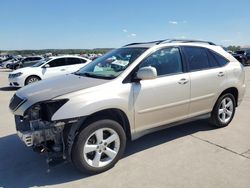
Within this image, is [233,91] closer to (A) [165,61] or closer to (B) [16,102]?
(A) [165,61]

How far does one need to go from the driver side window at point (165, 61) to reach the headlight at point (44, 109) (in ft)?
4.71

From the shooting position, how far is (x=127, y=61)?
4145 mm

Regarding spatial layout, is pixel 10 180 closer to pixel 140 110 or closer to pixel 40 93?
pixel 40 93

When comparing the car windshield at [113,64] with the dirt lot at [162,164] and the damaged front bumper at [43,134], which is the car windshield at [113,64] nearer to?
the damaged front bumper at [43,134]

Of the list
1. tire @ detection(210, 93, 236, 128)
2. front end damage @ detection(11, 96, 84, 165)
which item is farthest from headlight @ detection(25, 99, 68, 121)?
tire @ detection(210, 93, 236, 128)

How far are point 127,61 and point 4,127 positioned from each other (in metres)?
3.49

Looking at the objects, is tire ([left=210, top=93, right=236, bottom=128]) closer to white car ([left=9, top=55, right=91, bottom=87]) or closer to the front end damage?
the front end damage

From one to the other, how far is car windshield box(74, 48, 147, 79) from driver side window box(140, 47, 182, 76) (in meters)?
0.19

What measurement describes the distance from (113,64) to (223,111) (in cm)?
254

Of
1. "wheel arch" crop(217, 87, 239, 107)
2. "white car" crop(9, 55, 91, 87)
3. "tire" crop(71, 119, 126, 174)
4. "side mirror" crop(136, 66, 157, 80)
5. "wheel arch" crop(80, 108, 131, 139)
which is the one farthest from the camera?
"white car" crop(9, 55, 91, 87)

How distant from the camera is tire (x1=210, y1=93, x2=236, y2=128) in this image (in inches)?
203

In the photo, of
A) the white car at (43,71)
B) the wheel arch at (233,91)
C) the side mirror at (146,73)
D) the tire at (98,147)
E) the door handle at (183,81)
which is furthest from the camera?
the white car at (43,71)

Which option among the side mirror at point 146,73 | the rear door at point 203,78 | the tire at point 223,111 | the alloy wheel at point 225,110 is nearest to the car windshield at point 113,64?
the side mirror at point 146,73

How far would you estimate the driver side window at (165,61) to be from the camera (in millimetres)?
4176
